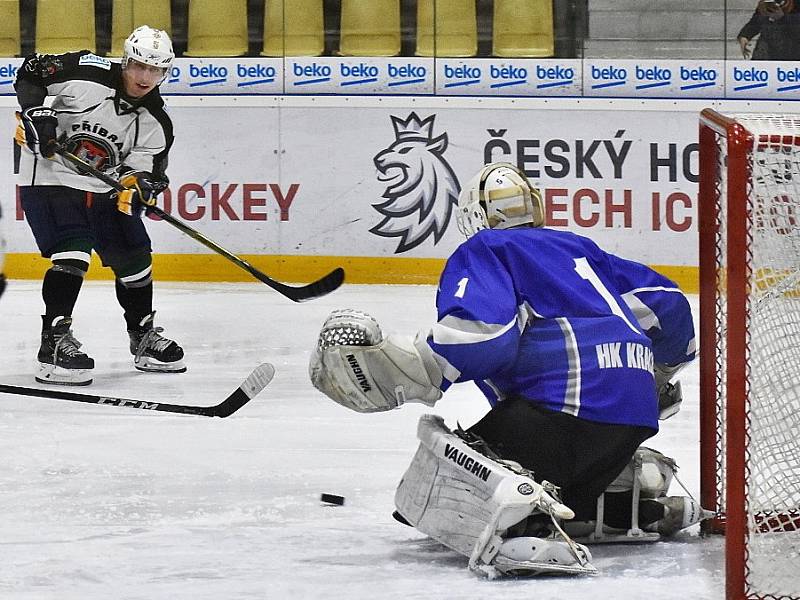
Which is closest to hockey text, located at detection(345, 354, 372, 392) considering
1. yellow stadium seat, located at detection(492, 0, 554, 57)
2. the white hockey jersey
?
the white hockey jersey

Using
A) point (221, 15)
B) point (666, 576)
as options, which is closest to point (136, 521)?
point (666, 576)

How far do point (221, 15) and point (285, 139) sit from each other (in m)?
0.72

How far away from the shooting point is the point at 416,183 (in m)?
6.34

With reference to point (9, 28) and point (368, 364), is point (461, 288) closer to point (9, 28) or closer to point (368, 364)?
point (368, 364)

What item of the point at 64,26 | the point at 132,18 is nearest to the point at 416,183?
the point at 132,18

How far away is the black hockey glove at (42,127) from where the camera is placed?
4.36 metres

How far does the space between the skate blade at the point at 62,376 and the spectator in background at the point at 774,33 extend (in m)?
3.35

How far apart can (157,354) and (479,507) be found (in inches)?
97.9

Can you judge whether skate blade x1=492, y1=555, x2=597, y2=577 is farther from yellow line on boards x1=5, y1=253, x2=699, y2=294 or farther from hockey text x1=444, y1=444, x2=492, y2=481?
yellow line on boards x1=5, y1=253, x2=699, y2=294

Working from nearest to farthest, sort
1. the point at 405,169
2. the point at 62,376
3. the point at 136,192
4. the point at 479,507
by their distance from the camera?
the point at 479,507 → the point at 62,376 → the point at 136,192 → the point at 405,169

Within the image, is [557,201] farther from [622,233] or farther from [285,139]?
[285,139]

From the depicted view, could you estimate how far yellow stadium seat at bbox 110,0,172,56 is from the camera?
6656mm

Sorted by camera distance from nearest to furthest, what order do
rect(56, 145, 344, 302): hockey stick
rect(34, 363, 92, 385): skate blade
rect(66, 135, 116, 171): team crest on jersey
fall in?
rect(34, 363, 92, 385): skate blade
rect(56, 145, 344, 302): hockey stick
rect(66, 135, 116, 171): team crest on jersey

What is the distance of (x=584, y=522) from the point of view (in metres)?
2.42
